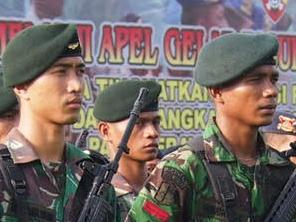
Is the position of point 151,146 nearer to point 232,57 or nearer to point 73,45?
point 232,57

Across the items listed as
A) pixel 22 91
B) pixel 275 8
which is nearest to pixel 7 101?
pixel 22 91

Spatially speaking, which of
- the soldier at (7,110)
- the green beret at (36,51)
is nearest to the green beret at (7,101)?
the soldier at (7,110)

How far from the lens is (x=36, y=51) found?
9.45 feet

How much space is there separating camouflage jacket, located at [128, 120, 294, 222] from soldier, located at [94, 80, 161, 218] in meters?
0.83

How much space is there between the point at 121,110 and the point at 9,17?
2260 mm

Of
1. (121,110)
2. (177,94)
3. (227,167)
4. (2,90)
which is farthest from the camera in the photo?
(177,94)

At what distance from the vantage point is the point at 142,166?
415 centimetres

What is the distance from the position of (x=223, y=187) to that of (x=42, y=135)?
59cm

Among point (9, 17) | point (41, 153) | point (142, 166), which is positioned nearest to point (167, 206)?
point (41, 153)

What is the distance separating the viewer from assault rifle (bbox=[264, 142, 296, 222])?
2979 millimetres

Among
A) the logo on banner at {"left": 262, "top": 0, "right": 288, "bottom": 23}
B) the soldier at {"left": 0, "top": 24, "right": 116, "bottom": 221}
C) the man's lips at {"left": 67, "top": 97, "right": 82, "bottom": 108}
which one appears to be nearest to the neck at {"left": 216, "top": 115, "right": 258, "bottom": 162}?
the soldier at {"left": 0, "top": 24, "right": 116, "bottom": 221}

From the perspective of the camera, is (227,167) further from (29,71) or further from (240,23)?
(240,23)

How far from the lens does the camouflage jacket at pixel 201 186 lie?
2969 millimetres

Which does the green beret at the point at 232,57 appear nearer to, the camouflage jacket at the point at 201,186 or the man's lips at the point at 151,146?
the camouflage jacket at the point at 201,186
